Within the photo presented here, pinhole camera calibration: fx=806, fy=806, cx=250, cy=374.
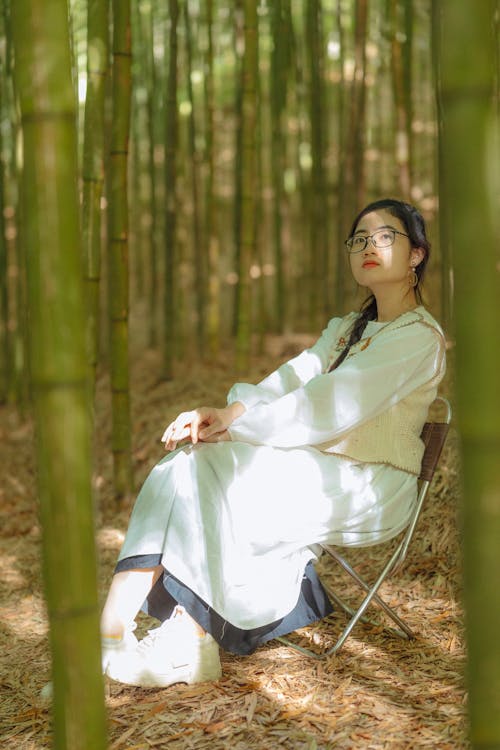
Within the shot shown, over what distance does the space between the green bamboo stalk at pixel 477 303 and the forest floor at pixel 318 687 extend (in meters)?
0.62

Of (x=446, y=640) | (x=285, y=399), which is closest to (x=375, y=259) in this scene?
(x=285, y=399)

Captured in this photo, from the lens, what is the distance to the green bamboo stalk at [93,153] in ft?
7.94

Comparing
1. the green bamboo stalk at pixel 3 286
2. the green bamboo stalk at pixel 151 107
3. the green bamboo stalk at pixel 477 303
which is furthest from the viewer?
the green bamboo stalk at pixel 151 107

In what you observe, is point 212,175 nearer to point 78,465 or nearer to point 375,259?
point 375,259

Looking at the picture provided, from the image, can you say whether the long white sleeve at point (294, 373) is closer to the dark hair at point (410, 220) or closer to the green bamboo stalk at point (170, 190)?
the dark hair at point (410, 220)

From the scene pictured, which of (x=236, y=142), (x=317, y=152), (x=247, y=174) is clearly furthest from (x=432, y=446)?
(x=236, y=142)

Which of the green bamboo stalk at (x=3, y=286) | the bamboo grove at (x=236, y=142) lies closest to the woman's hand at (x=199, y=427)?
the bamboo grove at (x=236, y=142)

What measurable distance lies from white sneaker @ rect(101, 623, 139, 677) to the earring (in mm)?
1057

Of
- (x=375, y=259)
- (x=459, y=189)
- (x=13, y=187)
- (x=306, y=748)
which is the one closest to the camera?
(x=459, y=189)

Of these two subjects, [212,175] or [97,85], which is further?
[212,175]

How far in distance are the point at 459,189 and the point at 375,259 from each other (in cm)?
97

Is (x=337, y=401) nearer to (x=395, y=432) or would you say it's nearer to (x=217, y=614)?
(x=395, y=432)

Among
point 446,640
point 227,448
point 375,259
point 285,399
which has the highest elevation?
point 375,259

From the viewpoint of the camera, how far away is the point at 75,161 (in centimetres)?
113
